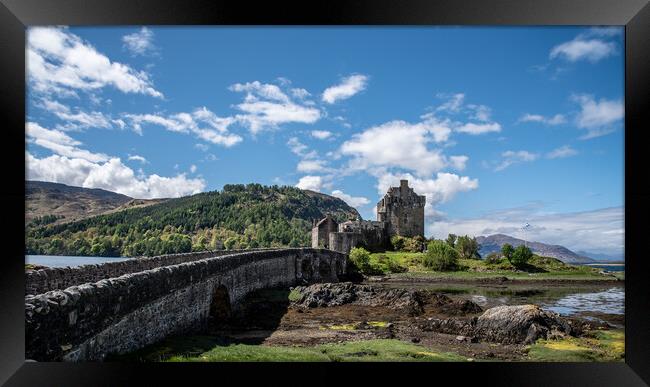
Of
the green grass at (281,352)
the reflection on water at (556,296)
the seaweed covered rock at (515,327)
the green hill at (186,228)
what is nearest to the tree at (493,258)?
the reflection on water at (556,296)

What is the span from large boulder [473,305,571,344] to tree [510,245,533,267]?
2772 cm

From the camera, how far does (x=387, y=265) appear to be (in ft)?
134

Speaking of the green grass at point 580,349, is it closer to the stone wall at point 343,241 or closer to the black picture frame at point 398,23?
the black picture frame at point 398,23

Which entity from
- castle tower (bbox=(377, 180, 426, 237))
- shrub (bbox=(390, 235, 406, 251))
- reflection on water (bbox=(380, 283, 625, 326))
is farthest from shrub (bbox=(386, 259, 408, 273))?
castle tower (bbox=(377, 180, 426, 237))

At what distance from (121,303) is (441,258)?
34965 mm

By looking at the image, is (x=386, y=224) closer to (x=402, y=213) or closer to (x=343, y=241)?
(x=402, y=213)

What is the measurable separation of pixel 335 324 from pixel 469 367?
7.74 metres

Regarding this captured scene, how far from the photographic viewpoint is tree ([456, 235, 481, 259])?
44750mm

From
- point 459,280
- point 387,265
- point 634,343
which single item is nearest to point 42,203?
point 387,265

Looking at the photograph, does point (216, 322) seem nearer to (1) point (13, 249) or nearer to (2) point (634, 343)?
(1) point (13, 249)

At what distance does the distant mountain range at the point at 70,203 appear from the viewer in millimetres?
59000

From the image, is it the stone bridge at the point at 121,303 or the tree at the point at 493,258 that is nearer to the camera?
the stone bridge at the point at 121,303

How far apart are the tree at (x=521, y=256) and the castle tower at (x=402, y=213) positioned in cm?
1291

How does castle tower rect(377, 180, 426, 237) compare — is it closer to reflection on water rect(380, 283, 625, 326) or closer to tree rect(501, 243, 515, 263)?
tree rect(501, 243, 515, 263)
